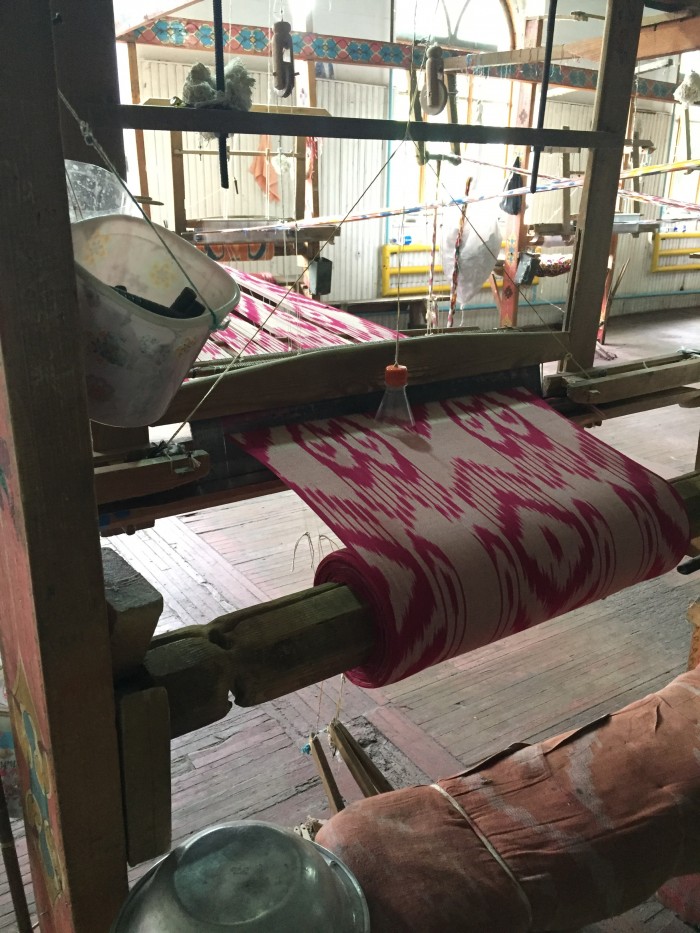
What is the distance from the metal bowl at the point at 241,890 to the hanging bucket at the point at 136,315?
0.55 meters

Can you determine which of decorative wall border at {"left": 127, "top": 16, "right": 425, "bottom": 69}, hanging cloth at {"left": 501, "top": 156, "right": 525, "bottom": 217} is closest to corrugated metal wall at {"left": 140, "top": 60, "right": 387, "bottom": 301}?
decorative wall border at {"left": 127, "top": 16, "right": 425, "bottom": 69}

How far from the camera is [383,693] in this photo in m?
2.87

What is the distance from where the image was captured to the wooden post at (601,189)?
5.90 ft

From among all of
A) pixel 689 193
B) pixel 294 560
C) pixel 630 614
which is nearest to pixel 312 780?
pixel 294 560

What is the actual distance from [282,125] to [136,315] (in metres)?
0.75

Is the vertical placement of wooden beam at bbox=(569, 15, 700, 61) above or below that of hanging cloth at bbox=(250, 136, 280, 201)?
above

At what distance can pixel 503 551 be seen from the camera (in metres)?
1.33

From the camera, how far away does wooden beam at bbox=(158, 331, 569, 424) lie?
1517 millimetres

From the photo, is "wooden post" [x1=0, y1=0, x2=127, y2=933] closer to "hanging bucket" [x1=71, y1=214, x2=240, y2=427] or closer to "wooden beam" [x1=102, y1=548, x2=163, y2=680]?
"wooden beam" [x1=102, y1=548, x2=163, y2=680]

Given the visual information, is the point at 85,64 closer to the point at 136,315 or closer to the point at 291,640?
the point at 136,315

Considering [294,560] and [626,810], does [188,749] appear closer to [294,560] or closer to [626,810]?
[294,560]

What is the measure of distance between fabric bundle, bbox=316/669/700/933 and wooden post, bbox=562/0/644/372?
3.21 ft

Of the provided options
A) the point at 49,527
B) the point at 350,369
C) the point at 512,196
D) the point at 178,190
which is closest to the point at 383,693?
the point at 350,369

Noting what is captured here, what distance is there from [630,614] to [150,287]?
9.78 feet
